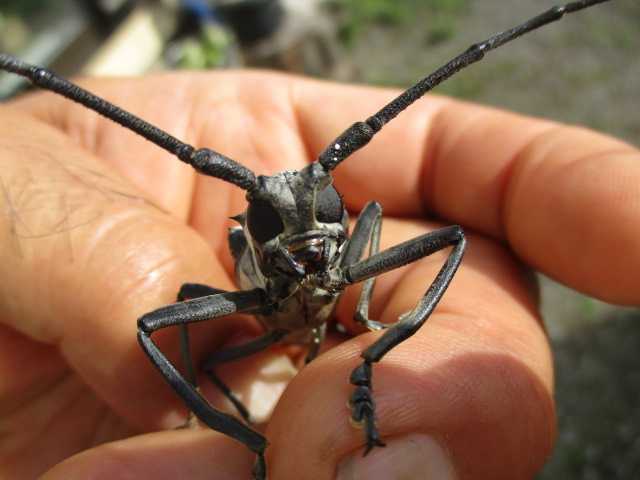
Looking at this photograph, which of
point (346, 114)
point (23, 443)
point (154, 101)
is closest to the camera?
point (23, 443)

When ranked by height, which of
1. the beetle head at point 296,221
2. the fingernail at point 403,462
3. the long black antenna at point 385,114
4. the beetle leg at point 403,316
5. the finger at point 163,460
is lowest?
the finger at point 163,460

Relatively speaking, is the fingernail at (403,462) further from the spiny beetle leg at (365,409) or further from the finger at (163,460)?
the finger at (163,460)

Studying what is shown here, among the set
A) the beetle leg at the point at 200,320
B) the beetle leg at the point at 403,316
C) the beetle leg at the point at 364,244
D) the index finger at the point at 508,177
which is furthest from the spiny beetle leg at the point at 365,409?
the index finger at the point at 508,177

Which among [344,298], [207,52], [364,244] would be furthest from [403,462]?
[207,52]

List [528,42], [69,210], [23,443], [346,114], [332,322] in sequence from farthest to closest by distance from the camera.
Answer: [528,42], [346,114], [332,322], [23,443], [69,210]

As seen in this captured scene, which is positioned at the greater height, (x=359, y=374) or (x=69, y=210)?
(x=69, y=210)

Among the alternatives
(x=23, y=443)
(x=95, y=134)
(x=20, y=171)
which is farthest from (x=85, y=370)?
(x=95, y=134)

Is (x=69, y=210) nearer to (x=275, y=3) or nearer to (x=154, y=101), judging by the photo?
(x=154, y=101)
